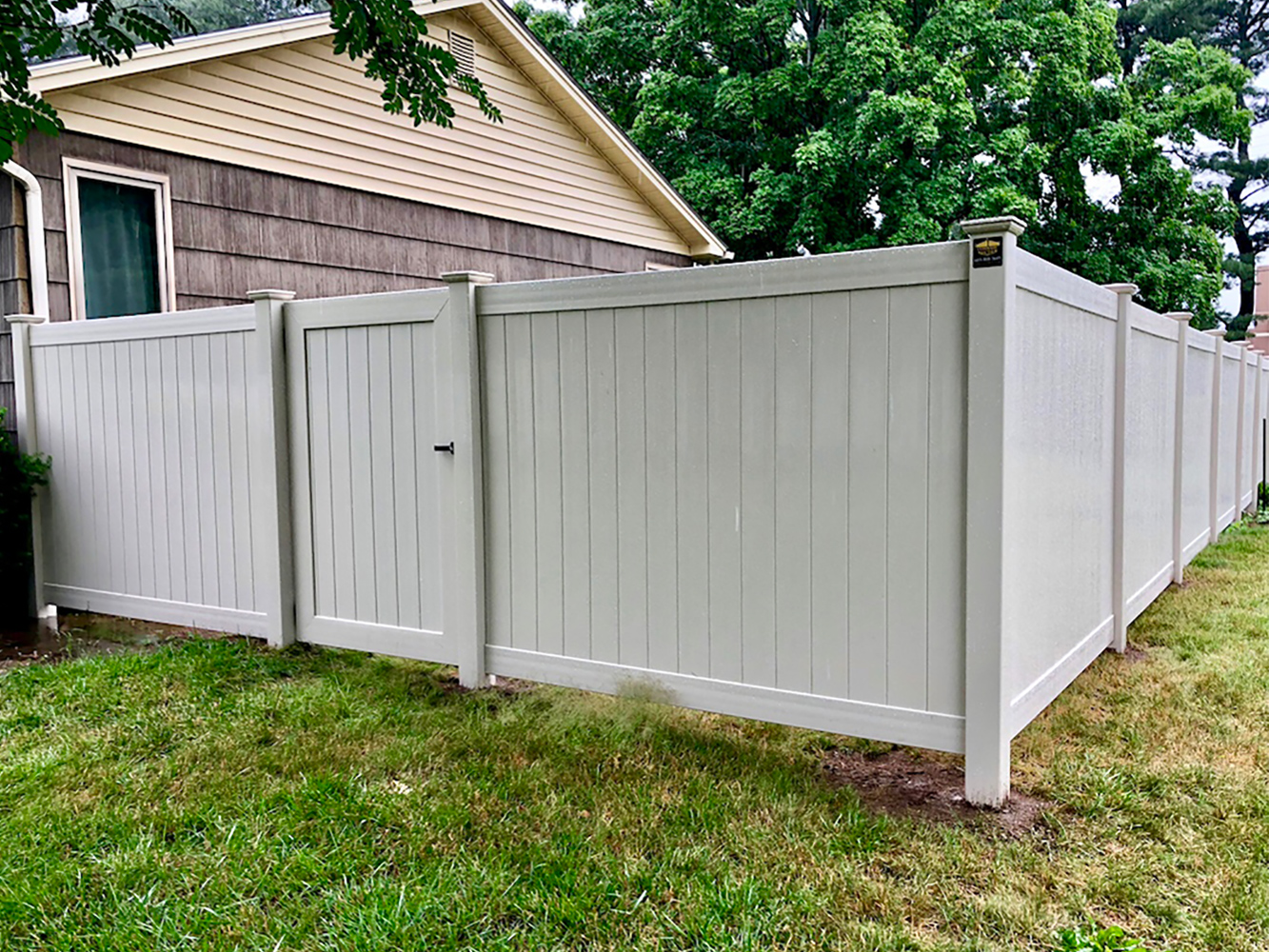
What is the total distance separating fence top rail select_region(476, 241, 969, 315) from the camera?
288 cm

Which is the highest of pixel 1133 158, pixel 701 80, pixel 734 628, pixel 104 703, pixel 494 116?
pixel 701 80

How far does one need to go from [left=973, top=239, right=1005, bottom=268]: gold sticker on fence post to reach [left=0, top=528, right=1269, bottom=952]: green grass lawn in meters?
1.54

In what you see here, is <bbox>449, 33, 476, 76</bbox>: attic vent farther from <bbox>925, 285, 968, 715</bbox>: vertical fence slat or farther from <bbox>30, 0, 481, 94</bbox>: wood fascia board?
<bbox>925, 285, 968, 715</bbox>: vertical fence slat

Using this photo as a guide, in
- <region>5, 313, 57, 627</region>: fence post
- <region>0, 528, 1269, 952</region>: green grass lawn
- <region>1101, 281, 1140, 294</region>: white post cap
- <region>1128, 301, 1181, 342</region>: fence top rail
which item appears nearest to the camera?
<region>0, 528, 1269, 952</region>: green grass lawn

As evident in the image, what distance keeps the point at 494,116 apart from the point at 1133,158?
50.0ft

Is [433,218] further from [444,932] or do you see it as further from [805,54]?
[805,54]

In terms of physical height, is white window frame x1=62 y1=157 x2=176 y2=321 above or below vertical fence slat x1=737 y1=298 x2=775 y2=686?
above

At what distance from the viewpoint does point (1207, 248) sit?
52.8ft

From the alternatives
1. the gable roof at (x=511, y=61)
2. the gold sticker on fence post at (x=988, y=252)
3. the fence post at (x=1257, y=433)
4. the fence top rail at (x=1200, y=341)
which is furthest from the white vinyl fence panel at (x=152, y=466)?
the fence post at (x=1257, y=433)

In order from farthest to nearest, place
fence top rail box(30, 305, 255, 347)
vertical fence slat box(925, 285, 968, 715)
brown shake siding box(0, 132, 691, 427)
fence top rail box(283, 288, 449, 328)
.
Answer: brown shake siding box(0, 132, 691, 427) → fence top rail box(30, 305, 255, 347) → fence top rail box(283, 288, 449, 328) → vertical fence slat box(925, 285, 968, 715)

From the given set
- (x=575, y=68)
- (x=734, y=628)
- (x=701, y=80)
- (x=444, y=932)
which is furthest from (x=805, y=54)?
(x=444, y=932)

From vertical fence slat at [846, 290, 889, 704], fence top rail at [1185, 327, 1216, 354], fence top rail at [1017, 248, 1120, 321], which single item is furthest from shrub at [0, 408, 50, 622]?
fence top rail at [1185, 327, 1216, 354]

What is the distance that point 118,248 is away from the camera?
6262 mm

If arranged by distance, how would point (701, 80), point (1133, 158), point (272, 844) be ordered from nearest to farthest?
point (272, 844)
point (1133, 158)
point (701, 80)
